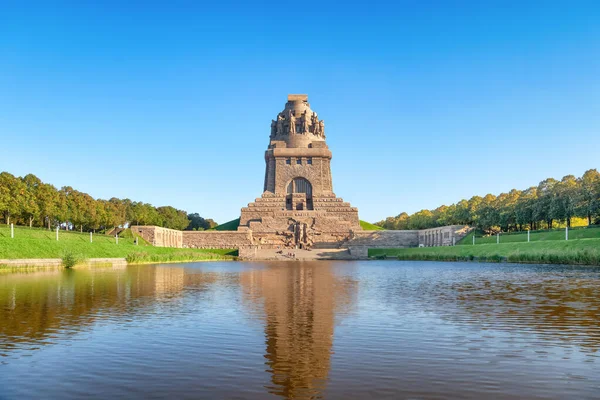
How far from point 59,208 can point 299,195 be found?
147 ft

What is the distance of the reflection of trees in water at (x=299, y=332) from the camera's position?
795 cm

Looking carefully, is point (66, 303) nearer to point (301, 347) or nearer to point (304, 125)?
point (301, 347)

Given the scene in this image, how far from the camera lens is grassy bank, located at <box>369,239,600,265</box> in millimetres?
38950

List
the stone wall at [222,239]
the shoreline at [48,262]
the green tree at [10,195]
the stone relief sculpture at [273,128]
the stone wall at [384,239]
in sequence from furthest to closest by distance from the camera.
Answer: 1. the stone relief sculpture at [273,128]
2. the stone wall at [384,239]
3. the stone wall at [222,239]
4. the green tree at [10,195]
5. the shoreline at [48,262]

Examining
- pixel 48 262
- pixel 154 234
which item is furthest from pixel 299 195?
pixel 48 262

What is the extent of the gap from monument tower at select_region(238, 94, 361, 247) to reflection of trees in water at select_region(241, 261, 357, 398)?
206 ft

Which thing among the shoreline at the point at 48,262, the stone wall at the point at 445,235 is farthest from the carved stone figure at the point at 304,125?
the shoreline at the point at 48,262

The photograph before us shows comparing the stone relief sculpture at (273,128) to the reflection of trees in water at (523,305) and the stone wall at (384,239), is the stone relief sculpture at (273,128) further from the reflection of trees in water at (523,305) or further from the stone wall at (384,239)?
the reflection of trees in water at (523,305)

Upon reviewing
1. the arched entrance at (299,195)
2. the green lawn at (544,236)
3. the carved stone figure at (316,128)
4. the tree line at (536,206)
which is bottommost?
the green lawn at (544,236)

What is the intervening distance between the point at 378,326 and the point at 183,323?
449 cm

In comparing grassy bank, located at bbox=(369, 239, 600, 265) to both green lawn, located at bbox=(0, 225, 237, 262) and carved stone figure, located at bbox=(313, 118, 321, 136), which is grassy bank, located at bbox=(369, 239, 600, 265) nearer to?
green lawn, located at bbox=(0, 225, 237, 262)

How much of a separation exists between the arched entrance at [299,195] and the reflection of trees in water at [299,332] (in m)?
73.8

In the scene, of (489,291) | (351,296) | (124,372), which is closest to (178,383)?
(124,372)

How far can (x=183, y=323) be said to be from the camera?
13.0 metres
